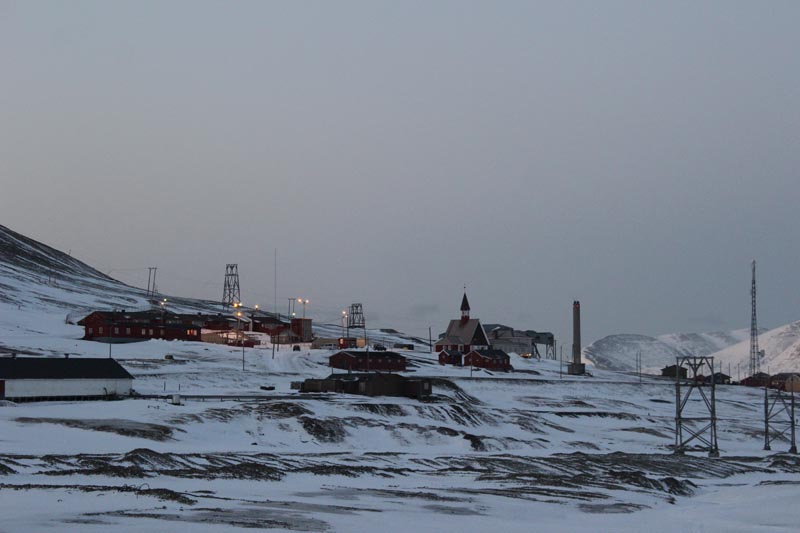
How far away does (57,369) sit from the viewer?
86625mm

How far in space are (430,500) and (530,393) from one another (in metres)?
84.3

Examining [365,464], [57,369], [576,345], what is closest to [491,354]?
[576,345]

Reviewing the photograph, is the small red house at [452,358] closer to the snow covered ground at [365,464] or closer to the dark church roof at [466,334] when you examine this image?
the dark church roof at [466,334]

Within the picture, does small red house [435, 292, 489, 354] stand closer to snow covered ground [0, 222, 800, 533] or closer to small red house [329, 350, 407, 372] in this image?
small red house [329, 350, 407, 372]

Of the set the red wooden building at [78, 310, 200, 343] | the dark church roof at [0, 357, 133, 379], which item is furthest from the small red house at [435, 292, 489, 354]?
the dark church roof at [0, 357, 133, 379]

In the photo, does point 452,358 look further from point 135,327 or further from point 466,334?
point 135,327

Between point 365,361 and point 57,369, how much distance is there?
60.1 meters

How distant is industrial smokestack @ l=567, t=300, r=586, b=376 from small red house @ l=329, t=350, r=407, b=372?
40.1 m

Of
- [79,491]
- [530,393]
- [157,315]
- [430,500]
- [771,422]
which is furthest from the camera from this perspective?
[157,315]

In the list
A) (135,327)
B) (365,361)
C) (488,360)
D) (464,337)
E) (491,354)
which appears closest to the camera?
(365,361)

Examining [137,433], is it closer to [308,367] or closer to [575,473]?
[575,473]

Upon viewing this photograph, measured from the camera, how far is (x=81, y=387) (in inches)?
3415

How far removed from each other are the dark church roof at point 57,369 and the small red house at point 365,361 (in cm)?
5274

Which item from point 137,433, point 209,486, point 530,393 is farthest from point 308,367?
point 209,486
